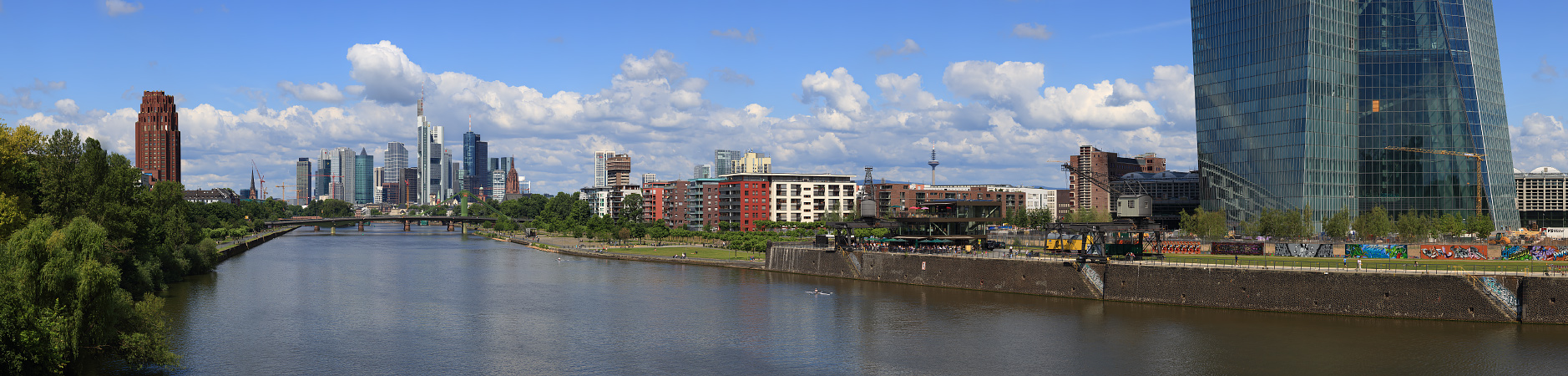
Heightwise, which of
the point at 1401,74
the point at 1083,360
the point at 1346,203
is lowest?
the point at 1083,360

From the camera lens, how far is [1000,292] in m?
93.4

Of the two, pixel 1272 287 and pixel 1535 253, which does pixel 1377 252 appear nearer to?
pixel 1535 253

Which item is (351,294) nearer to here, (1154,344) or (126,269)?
(126,269)

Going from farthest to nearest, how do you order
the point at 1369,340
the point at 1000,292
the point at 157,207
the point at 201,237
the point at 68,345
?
the point at 201,237 < the point at 157,207 < the point at 1000,292 < the point at 1369,340 < the point at 68,345

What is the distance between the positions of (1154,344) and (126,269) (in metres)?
83.7

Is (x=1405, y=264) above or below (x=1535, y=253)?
A: below

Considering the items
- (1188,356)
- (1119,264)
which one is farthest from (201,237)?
(1188,356)

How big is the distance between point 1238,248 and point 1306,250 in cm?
893

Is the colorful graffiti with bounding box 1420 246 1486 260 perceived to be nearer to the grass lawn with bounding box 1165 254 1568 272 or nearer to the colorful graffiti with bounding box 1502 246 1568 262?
the grass lawn with bounding box 1165 254 1568 272

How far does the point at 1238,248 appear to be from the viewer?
11650 centimetres

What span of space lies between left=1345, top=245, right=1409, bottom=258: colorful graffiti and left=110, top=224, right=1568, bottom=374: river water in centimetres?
3683

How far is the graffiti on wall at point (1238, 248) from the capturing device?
378 feet

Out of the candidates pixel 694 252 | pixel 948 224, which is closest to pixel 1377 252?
pixel 948 224

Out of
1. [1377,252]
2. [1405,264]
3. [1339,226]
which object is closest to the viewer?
[1405,264]
